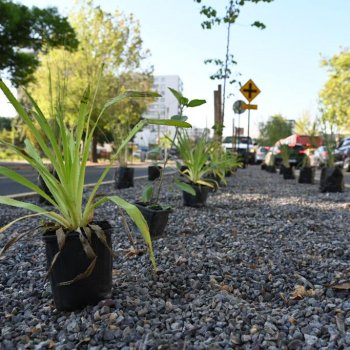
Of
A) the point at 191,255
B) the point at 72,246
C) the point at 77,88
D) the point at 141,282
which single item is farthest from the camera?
the point at 77,88

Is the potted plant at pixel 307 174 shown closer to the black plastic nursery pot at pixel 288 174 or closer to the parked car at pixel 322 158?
the parked car at pixel 322 158

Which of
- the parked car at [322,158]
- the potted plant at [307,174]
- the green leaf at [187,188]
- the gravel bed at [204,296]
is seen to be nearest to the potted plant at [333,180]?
the parked car at [322,158]

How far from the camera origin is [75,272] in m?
1.49

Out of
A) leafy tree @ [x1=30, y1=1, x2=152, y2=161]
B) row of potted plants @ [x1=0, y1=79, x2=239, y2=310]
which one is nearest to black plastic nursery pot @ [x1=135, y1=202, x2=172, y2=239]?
row of potted plants @ [x1=0, y1=79, x2=239, y2=310]

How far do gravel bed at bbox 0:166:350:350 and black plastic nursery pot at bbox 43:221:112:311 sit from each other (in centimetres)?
5

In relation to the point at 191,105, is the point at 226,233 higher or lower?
lower

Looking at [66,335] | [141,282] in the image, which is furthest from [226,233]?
[66,335]

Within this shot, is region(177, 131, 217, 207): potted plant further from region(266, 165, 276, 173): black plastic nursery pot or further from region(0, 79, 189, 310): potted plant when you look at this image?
region(266, 165, 276, 173): black plastic nursery pot

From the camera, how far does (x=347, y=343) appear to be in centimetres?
122

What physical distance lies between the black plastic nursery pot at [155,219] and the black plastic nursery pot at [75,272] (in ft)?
3.58

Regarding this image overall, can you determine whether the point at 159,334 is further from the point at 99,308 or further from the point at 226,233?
the point at 226,233

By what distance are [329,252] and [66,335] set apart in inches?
66.9

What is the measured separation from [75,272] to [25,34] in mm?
11589

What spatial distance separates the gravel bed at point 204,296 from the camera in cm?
128
